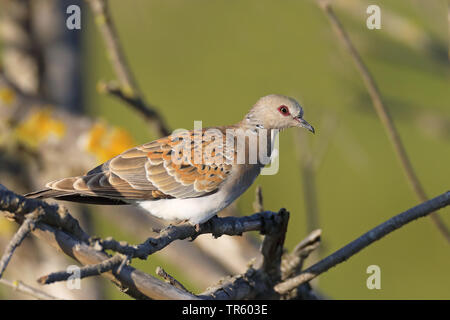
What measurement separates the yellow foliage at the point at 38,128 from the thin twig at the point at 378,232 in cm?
210

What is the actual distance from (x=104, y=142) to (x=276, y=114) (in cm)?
117

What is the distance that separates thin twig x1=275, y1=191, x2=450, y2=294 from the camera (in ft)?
8.02

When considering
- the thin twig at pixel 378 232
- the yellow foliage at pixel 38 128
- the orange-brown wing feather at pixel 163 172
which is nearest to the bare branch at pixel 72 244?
the thin twig at pixel 378 232

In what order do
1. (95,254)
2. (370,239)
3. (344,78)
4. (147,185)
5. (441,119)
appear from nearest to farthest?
(95,254)
(370,239)
(147,185)
(441,119)
(344,78)

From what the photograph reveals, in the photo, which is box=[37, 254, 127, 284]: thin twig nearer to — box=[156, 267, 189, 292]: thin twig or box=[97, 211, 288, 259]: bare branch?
box=[97, 211, 288, 259]: bare branch

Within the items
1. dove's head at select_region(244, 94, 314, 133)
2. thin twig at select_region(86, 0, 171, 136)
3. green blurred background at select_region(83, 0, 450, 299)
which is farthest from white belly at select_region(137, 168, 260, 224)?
green blurred background at select_region(83, 0, 450, 299)

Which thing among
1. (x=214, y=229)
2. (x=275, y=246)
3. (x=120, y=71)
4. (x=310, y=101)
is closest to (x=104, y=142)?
(x=120, y=71)

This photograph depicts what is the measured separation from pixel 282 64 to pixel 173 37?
51.5 inches

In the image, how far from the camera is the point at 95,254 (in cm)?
192

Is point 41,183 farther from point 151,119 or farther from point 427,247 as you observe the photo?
point 427,247

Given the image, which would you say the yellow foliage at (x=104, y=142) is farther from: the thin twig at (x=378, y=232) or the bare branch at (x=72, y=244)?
the bare branch at (x=72, y=244)

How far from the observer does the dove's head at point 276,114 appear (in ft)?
11.0

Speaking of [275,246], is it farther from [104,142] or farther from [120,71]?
[120,71]
